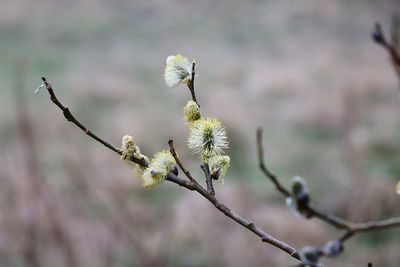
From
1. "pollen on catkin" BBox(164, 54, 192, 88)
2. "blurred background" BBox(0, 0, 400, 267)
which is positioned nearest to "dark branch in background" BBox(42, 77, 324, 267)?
"pollen on catkin" BBox(164, 54, 192, 88)

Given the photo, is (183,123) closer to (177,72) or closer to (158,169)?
(177,72)

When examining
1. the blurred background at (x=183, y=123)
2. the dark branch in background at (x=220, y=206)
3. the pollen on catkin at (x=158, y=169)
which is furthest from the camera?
the blurred background at (x=183, y=123)

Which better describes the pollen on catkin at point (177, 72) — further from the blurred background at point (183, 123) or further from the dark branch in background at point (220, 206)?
the blurred background at point (183, 123)

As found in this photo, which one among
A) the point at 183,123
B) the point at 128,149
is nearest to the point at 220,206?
the point at 128,149

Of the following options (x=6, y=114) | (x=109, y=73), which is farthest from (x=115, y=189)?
(x=109, y=73)

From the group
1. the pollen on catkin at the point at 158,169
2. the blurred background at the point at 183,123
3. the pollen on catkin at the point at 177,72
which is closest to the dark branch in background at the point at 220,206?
the pollen on catkin at the point at 158,169

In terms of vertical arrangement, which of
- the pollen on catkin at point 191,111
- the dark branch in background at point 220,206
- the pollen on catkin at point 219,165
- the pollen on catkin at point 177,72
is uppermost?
the pollen on catkin at point 177,72

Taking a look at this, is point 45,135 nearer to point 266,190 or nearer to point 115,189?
point 115,189
